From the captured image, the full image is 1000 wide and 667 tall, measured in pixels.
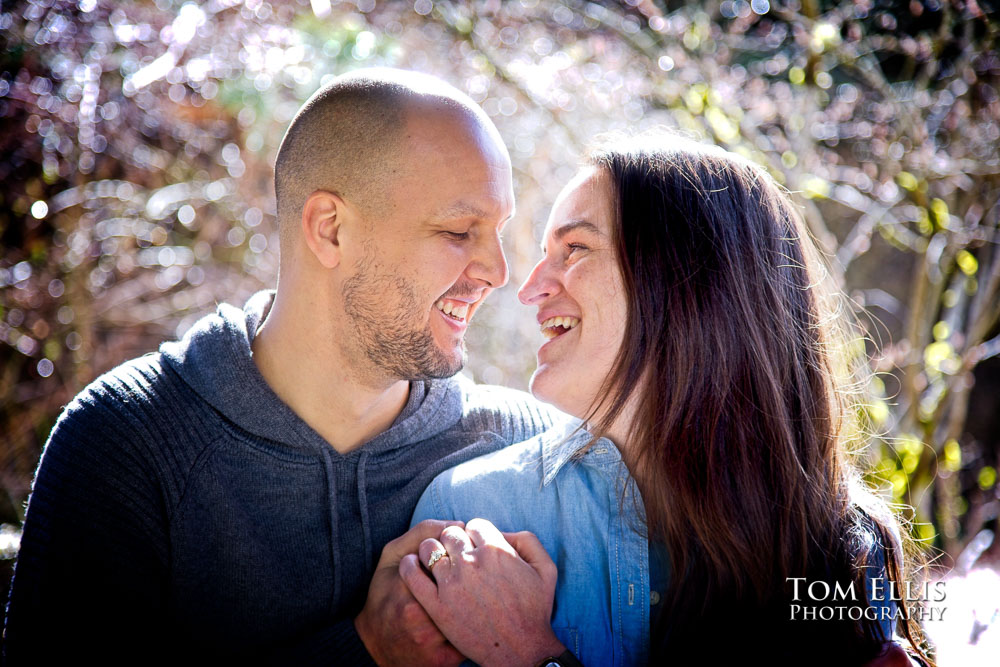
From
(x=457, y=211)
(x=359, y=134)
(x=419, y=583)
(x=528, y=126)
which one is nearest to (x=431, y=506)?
(x=419, y=583)

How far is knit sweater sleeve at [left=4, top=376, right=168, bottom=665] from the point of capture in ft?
5.14

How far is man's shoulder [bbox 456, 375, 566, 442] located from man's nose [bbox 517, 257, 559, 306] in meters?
0.37

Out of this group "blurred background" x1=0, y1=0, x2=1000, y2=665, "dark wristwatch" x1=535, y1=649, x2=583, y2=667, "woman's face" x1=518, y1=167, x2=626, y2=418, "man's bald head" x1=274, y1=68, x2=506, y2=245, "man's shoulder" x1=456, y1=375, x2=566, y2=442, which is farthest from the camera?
"blurred background" x1=0, y1=0, x2=1000, y2=665

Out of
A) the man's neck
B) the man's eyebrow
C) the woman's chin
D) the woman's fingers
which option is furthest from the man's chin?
the woman's fingers

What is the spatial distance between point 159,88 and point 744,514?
2.92m

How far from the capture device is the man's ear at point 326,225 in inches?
74.6

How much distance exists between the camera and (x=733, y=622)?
5.12ft

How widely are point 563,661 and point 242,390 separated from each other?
937 millimetres

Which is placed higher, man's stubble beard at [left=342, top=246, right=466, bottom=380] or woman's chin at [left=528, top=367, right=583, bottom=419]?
man's stubble beard at [left=342, top=246, right=466, bottom=380]

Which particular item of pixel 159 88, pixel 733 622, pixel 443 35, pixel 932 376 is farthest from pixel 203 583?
pixel 932 376

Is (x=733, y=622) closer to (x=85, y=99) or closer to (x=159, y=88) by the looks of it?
(x=85, y=99)

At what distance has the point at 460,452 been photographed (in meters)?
1.99

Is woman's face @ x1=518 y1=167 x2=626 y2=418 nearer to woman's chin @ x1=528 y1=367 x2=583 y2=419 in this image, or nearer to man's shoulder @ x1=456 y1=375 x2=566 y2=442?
woman's chin @ x1=528 y1=367 x2=583 y2=419

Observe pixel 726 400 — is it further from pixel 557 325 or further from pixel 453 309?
pixel 453 309
